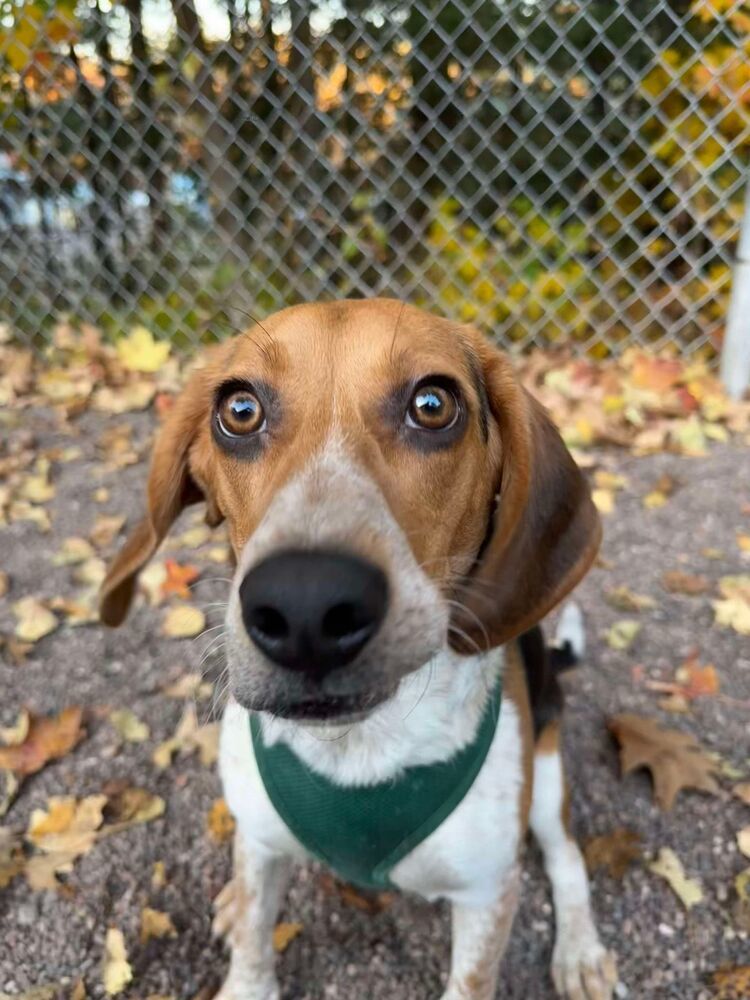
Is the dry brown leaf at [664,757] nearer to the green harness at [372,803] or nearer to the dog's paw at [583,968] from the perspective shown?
the dog's paw at [583,968]

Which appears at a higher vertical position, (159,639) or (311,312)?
(311,312)

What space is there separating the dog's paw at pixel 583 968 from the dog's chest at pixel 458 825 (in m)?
0.59

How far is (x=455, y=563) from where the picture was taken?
73.8 inches

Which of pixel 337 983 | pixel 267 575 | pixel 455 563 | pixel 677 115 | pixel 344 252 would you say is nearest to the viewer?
pixel 267 575

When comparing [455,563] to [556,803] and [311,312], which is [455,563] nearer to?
[311,312]

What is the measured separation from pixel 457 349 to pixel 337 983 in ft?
6.14

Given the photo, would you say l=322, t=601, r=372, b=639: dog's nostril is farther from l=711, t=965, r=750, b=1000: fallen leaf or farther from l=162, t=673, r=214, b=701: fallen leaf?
A: l=162, t=673, r=214, b=701: fallen leaf

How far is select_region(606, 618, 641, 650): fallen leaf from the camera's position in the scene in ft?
11.8

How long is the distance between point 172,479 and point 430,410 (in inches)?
29.4

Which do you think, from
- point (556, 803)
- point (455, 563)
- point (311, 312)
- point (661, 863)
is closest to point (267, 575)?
point (455, 563)

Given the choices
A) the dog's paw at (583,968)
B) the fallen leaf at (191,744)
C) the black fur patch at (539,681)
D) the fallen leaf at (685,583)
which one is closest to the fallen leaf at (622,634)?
the fallen leaf at (685,583)

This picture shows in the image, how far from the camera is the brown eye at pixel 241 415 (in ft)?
6.07

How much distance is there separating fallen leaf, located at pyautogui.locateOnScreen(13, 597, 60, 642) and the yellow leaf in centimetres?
248

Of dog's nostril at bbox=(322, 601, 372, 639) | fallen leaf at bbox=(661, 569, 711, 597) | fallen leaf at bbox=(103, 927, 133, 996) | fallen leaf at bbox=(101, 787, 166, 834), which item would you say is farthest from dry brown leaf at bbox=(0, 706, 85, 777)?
fallen leaf at bbox=(661, 569, 711, 597)
